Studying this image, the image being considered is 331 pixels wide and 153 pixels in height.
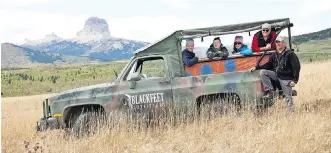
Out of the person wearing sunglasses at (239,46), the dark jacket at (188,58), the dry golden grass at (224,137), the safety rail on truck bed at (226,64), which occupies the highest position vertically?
the person wearing sunglasses at (239,46)

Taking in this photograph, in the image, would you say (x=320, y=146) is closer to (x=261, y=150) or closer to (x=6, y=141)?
(x=261, y=150)

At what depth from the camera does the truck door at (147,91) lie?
8.60m

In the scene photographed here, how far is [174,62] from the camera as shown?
918 centimetres

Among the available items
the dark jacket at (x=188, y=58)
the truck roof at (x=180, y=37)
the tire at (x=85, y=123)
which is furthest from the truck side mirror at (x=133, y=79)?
the dark jacket at (x=188, y=58)

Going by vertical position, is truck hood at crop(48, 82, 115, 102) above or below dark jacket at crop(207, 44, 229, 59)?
below

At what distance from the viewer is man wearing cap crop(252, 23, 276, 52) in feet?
31.1

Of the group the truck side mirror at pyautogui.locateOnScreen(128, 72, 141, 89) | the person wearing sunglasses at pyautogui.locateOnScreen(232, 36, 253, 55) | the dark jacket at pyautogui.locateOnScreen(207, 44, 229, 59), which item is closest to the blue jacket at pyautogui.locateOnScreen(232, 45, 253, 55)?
the person wearing sunglasses at pyautogui.locateOnScreen(232, 36, 253, 55)

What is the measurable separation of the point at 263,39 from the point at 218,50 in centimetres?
91

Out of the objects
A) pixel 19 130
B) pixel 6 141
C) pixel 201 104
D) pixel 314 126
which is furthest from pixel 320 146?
pixel 19 130

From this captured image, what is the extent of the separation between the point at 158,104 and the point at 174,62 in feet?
3.29

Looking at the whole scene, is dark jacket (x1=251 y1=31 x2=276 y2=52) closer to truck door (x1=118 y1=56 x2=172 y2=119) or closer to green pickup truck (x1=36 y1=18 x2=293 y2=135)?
green pickup truck (x1=36 y1=18 x2=293 y2=135)

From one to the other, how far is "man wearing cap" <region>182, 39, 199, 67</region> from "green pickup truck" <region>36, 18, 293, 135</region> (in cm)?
12

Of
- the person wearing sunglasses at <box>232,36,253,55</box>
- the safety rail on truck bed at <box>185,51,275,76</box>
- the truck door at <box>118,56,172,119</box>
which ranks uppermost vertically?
the person wearing sunglasses at <box>232,36,253,55</box>

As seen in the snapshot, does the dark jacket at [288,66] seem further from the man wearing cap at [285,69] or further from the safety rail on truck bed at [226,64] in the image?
the safety rail on truck bed at [226,64]
